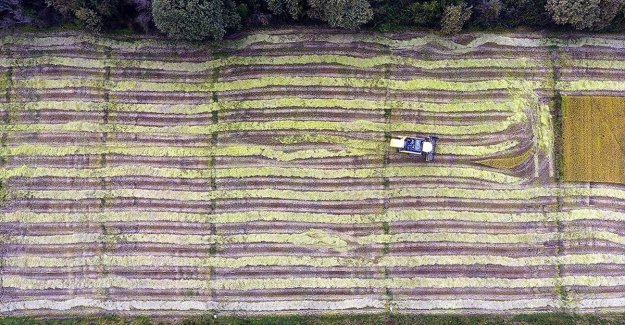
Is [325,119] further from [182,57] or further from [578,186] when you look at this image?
[578,186]

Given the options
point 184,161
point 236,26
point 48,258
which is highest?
point 236,26

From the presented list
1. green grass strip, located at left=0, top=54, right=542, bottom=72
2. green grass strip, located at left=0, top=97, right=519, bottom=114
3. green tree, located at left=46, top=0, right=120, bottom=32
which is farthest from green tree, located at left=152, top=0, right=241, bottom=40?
green grass strip, located at left=0, top=97, right=519, bottom=114

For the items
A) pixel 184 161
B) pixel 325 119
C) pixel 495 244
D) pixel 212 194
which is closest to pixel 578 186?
pixel 495 244

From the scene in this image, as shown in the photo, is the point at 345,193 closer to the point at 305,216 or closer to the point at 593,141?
the point at 305,216

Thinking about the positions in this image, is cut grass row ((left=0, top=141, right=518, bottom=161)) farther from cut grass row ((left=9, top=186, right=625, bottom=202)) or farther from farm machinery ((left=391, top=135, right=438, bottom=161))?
cut grass row ((left=9, top=186, right=625, bottom=202))

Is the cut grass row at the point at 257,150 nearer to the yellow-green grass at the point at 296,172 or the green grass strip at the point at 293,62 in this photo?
the yellow-green grass at the point at 296,172

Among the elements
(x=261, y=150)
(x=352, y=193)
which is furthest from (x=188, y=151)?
(x=352, y=193)
